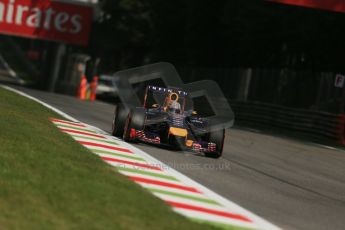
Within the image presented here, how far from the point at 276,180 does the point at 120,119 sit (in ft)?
11.9

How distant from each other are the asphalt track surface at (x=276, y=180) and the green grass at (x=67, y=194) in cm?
151

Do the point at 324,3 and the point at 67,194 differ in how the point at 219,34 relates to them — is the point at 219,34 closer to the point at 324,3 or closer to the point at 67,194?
the point at 324,3

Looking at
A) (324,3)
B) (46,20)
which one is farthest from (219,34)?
(324,3)

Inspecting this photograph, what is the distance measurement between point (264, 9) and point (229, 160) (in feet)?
88.7

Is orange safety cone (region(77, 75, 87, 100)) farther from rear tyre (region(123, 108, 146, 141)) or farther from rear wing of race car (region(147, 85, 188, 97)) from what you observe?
rear tyre (region(123, 108, 146, 141))

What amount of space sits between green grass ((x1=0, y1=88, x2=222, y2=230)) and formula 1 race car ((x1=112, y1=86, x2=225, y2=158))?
2536 mm

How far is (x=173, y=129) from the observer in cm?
1273

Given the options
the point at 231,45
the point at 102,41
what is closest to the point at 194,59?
the point at 231,45

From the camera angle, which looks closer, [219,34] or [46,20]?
[46,20]

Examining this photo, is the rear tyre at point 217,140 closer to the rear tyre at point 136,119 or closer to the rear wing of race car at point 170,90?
the rear wing of race car at point 170,90

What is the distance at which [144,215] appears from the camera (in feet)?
22.3

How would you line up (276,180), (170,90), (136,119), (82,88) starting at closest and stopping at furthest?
(276,180) → (136,119) → (170,90) → (82,88)

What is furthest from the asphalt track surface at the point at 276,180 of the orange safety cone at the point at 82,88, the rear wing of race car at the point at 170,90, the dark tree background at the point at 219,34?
the orange safety cone at the point at 82,88

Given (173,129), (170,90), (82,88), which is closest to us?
(173,129)
